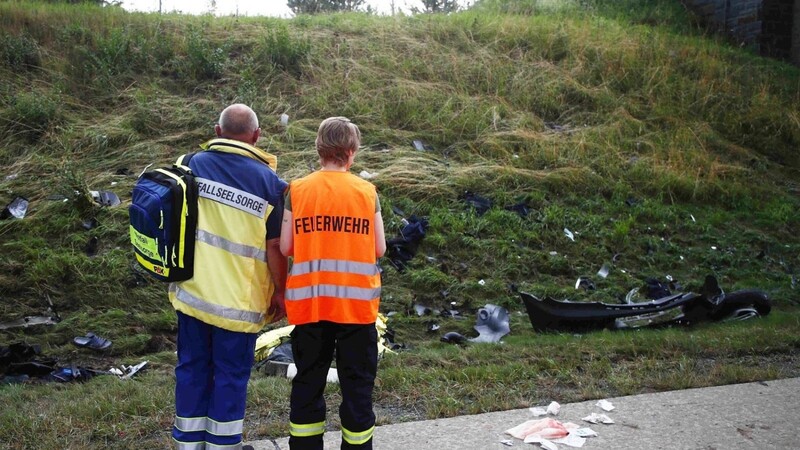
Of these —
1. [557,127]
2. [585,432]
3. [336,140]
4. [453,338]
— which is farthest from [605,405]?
[557,127]

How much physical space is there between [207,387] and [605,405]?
2609 millimetres

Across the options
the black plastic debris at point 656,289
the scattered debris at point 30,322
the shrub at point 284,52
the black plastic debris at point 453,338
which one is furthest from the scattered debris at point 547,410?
the shrub at point 284,52

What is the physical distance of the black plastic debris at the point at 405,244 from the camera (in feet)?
27.5

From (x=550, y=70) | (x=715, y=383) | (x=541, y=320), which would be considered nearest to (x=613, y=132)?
(x=550, y=70)

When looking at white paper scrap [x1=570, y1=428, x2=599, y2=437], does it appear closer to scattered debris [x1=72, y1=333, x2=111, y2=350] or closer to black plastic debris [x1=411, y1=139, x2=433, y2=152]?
scattered debris [x1=72, y1=333, x2=111, y2=350]

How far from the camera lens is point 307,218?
12.3ft

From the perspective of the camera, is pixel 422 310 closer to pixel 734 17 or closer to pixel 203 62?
pixel 203 62

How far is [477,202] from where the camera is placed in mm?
9688

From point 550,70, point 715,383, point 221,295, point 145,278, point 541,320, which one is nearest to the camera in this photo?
point 221,295

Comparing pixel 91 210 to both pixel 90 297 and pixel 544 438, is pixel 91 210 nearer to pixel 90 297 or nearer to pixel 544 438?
pixel 90 297

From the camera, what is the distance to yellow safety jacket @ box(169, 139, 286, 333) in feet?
12.2

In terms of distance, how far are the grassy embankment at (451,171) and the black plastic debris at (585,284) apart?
211 mm

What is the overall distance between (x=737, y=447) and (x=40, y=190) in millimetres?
7766

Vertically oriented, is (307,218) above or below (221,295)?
above
